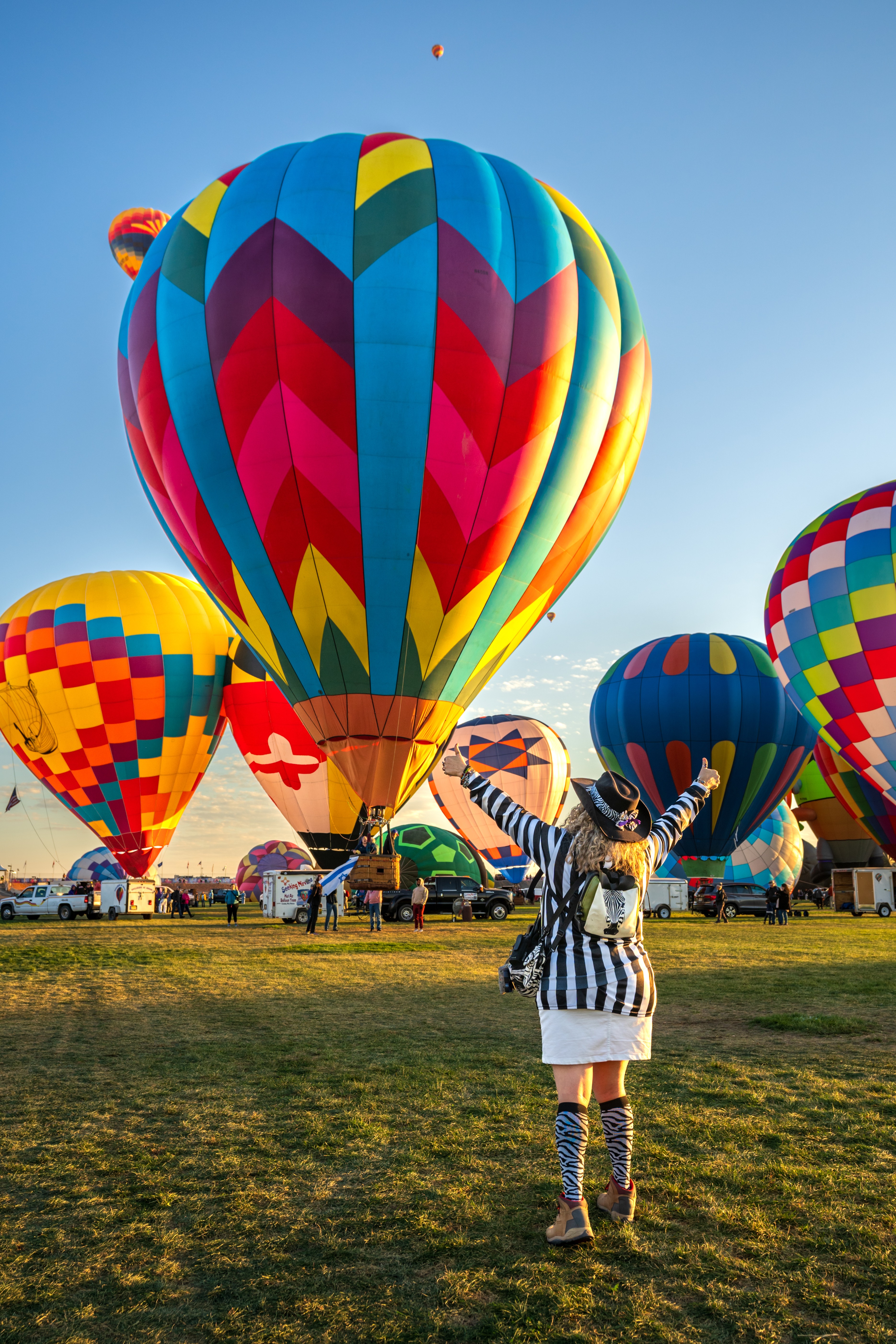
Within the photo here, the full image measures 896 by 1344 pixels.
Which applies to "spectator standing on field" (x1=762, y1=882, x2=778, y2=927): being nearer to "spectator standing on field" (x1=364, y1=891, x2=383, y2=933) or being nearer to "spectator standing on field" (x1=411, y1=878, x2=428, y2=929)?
"spectator standing on field" (x1=411, y1=878, x2=428, y2=929)

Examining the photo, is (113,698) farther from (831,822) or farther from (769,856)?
(831,822)

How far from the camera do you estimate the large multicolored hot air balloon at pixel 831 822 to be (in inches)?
1868

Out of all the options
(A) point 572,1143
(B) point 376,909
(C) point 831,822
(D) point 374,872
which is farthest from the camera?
(C) point 831,822

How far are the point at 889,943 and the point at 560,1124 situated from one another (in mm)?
17539

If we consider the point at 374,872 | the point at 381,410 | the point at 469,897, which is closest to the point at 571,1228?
the point at 381,410

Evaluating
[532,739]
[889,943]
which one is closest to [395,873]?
[889,943]

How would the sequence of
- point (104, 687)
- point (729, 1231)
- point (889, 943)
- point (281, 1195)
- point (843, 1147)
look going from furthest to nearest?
point (104, 687) → point (889, 943) → point (843, 1147) → point (281, 1195) → point (729, 1231)

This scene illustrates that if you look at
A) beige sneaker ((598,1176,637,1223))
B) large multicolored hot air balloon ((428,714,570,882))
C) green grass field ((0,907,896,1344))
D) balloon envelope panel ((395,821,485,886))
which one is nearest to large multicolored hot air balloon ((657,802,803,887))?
large multicolored hot air balloon ((428,714,570,882))

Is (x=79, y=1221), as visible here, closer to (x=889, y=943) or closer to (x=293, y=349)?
(x=293, y=349)

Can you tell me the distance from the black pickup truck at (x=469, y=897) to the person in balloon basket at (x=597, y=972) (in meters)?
27.5

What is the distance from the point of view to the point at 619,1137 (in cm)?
371

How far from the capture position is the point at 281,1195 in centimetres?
400

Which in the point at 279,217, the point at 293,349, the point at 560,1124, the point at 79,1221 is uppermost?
the point at 279,217

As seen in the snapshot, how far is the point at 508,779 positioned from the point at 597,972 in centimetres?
4094
